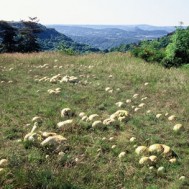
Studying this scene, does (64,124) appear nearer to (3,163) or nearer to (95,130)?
(95,130)

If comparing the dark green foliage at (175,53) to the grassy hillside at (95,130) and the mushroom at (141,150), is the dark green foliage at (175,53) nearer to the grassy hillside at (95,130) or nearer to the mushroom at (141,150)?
the grassy hillside at (95,130)

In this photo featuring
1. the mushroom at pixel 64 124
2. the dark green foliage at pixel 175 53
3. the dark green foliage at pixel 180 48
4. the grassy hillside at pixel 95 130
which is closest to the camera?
the grassy hillside at pixel 95 130

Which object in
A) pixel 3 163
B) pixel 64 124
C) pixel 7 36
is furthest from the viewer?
pixel 7 36

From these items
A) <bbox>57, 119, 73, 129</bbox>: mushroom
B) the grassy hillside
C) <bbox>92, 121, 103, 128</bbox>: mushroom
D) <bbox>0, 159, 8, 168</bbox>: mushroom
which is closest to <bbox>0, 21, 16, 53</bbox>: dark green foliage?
the grassy hillside

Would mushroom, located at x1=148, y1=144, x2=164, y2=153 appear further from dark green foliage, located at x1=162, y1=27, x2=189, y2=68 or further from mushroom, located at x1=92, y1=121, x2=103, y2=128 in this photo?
dark green foliage, located at x1=162, y1=27, x2=189, y2=68

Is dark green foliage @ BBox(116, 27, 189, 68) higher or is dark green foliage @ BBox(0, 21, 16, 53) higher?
dark green foliage @ BBox(116, 27, 189, 68)

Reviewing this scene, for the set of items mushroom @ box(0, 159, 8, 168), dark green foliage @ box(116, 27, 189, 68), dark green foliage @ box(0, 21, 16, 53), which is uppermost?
dark green foliage @ box(116, 27, 189, 68)

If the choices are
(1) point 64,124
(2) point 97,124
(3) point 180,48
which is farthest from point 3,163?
(3) point 180,48

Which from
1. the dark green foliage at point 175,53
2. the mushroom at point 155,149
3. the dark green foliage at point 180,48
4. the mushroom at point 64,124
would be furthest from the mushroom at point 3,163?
the dark green foliage at point 180,48

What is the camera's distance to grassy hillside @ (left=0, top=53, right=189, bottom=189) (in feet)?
22.8

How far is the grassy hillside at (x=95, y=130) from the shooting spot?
695cm

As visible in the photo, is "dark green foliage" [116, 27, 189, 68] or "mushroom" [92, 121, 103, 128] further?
"dark green foliage" [116, 27, 189, 68]

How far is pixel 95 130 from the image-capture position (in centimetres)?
970

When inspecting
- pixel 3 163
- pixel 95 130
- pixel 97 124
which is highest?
pixel 3 163
